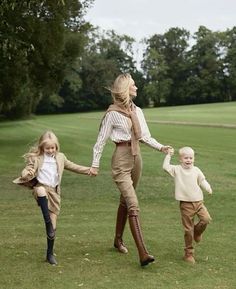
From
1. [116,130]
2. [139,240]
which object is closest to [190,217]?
[139,240]

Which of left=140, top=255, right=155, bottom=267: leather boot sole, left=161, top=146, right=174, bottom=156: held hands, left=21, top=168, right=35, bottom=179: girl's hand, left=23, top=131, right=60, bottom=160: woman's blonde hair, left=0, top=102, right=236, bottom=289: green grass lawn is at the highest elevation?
left=23, top=131, right=60, bottom=160: woman's blonde hair

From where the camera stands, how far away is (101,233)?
859 centimetres

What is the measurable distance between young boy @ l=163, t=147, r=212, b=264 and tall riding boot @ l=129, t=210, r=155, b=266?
2.04 feet

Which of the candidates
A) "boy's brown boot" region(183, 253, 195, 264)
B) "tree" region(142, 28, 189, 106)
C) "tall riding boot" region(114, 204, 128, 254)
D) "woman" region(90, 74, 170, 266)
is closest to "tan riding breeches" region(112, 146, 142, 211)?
"woman" region(90, 74, 170, 266)

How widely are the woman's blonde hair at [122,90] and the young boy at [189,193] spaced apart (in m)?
0.94

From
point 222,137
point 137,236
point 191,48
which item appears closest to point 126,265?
point 137,236

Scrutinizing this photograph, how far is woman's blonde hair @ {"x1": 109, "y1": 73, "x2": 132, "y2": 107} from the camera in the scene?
689cm

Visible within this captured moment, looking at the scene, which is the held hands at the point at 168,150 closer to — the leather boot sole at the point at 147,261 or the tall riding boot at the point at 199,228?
the tall riding boot at the point at 199,228

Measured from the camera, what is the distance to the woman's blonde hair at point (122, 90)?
22.6ft

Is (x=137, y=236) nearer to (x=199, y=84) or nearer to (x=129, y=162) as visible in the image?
(x=129, y=162)

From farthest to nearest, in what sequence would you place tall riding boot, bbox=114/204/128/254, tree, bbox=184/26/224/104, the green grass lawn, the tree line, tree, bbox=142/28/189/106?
tree, bbox=142/28/189/106 → tree, bbox=184/26/224/104 → the tree line → tall riding boot, bbox=114/204/128/254 → the green grass lawn

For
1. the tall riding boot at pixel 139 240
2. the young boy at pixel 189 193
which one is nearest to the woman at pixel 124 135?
the tall riding boot at pixel 139 240

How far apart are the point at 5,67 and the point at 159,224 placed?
70.5 ft

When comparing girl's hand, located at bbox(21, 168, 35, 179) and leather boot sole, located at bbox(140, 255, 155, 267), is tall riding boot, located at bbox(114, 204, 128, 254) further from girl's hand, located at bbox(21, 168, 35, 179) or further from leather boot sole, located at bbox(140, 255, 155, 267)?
girl's hand, located at bbox(21, 168, 35, 179)
